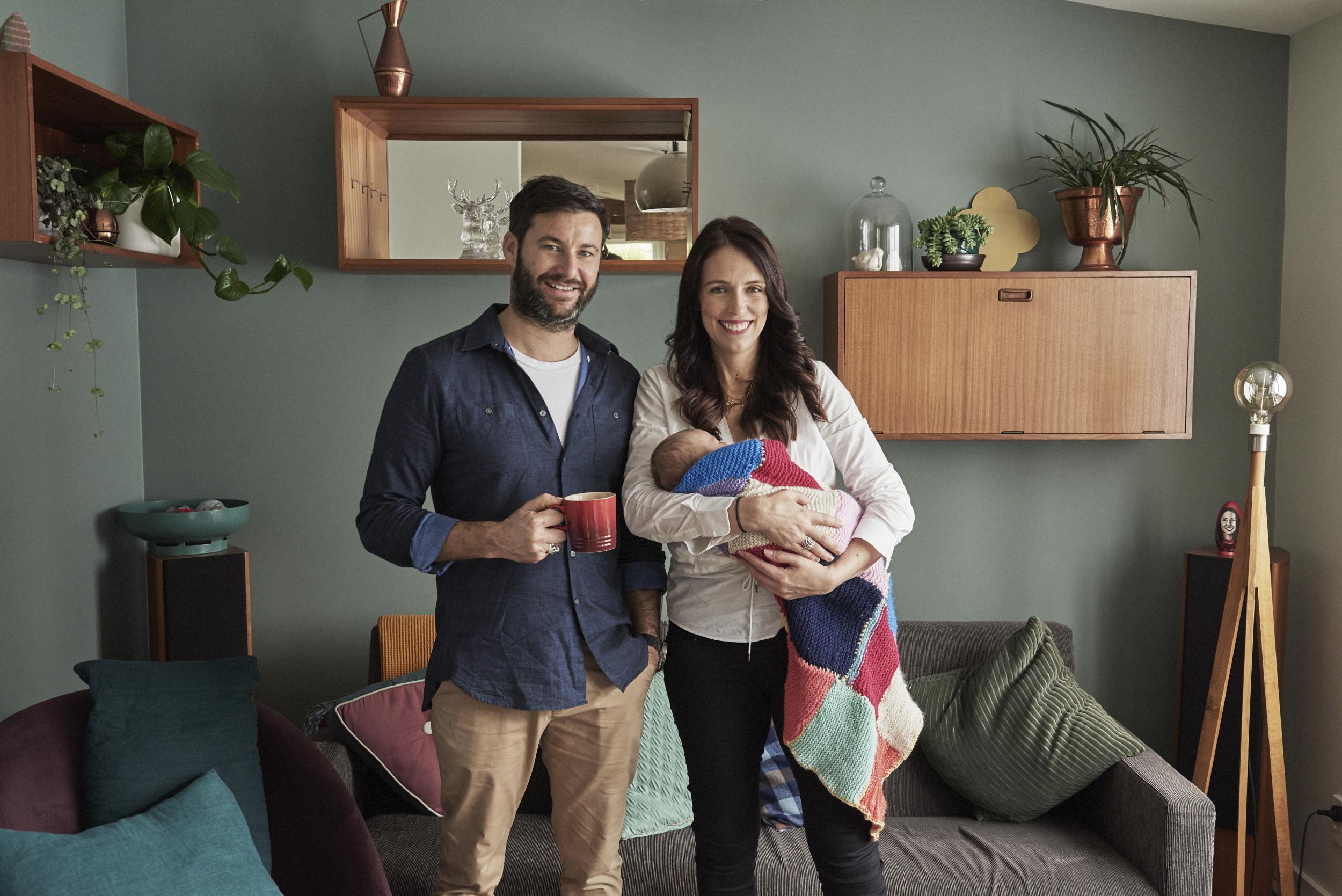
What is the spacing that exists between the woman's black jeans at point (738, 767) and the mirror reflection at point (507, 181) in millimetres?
1513

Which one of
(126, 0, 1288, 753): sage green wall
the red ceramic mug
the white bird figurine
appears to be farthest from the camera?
(126, 0, 1288, 753): sage green wall

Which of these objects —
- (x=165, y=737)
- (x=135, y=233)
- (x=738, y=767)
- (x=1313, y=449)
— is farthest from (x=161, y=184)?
(x=1313, y=449)

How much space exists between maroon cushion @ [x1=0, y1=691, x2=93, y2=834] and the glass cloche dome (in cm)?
217

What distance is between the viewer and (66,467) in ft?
8.45

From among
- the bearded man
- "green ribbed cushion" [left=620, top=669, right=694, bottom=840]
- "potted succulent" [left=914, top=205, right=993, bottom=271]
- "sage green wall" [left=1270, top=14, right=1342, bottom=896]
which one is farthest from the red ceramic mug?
"sage green wall" [left=1270, top=14, right=1342, bottom=896]

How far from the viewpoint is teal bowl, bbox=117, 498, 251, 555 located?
103 inches

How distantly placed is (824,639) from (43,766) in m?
1.28

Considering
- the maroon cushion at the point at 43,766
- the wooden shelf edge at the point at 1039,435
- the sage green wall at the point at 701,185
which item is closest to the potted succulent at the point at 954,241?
the sage green wall at the point at 701,185

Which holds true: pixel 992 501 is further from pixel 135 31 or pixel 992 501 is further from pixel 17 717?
pixel 135 31

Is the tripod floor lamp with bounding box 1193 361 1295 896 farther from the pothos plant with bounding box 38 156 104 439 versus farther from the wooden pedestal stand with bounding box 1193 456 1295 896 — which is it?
the pothos plant with bounding box 38 156 104 439

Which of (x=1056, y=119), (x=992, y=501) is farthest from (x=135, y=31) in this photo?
(x=992, y=501)

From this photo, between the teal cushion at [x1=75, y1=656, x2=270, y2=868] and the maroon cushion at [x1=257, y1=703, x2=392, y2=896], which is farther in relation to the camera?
the maroon cushion at [x1=257, y1=703, x2=392, y2=896]

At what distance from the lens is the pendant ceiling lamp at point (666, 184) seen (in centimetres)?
283

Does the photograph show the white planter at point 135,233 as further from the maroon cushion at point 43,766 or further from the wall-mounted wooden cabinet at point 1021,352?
the wall-mounted wooden cabinet at point 1021,352
